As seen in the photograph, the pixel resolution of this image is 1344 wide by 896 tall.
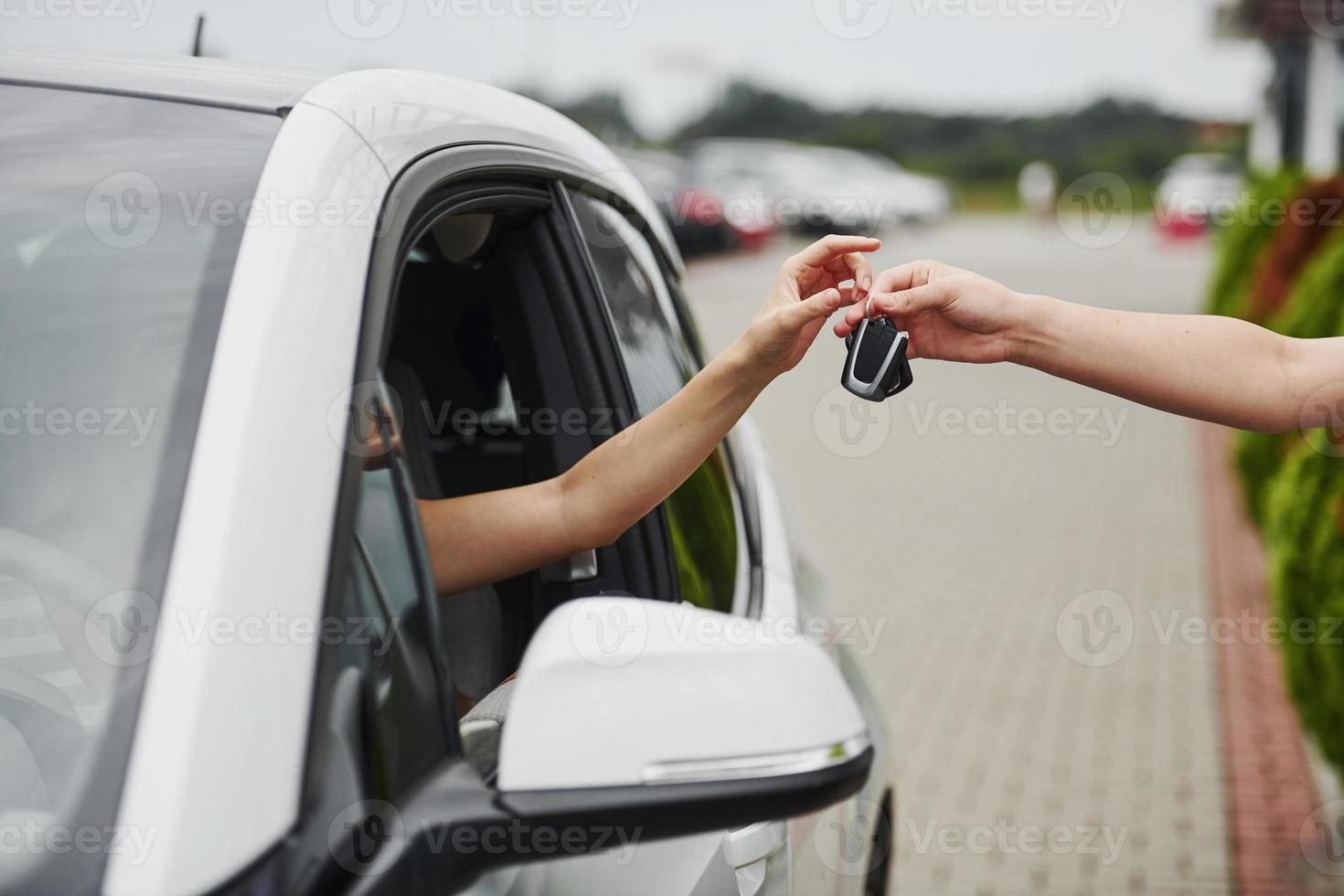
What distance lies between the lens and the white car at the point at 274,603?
1124 millimetres

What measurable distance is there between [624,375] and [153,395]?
0.99 m

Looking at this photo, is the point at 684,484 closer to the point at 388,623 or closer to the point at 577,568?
the point at 577,568

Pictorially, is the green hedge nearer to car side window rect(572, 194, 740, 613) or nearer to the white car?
car side window rect(572, 194, 740, 613)

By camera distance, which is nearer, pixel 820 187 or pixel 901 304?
pixel 901 304

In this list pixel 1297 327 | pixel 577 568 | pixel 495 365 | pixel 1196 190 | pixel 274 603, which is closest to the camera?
pixel 274 603

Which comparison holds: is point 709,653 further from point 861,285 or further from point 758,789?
point 861,285

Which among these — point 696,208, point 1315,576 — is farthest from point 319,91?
point 696,208

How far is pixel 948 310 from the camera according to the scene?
185 centimetres

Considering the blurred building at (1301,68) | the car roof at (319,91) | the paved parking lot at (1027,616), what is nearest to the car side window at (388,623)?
the car roof at (319,91)

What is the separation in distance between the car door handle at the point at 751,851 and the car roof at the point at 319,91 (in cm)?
93

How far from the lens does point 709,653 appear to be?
1.29m

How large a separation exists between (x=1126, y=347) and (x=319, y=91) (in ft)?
3.54

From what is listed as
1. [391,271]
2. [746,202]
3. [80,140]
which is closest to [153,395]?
[391,271]

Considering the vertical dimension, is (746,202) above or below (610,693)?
below
